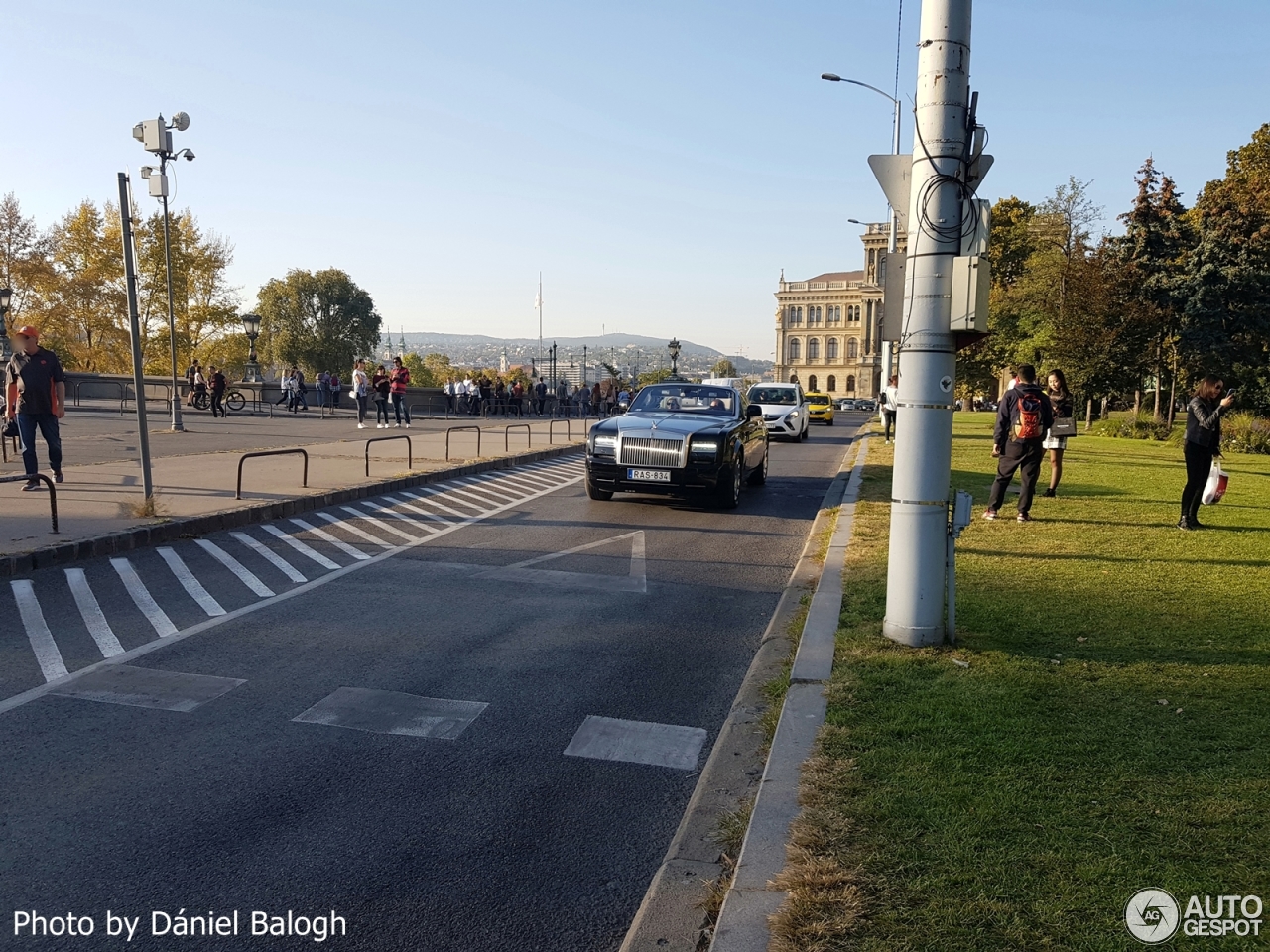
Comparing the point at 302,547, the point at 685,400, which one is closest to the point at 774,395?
the point at 685,400

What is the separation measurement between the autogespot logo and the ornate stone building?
14487 centimetres

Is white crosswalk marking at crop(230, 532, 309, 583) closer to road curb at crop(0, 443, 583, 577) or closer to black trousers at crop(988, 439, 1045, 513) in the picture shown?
road curb at crop(0, 443, 583, 577)

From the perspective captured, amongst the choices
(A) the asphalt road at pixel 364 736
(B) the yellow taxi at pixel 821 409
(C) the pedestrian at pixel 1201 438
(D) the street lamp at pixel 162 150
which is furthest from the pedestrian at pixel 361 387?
(B) the yellow taxi at pixel 821 409

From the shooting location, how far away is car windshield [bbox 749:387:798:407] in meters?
30.0

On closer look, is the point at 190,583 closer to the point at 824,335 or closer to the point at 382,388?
the point at 382,388

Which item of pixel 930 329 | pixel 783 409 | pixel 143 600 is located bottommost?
pixel 143 600

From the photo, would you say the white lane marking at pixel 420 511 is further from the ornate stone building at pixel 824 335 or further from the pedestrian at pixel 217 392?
the ornate stone building at pixel 824 335

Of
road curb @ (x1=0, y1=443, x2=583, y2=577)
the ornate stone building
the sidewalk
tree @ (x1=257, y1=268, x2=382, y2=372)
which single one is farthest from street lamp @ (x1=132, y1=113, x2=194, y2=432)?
the ornate stone building

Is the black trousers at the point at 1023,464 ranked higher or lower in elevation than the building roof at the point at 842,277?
lower

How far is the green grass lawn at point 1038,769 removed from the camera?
2.88m

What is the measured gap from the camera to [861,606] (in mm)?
6809

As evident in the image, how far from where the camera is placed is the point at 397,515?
12180mm

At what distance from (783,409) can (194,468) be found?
1749cm

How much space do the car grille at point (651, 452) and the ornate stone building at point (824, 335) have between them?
136m
